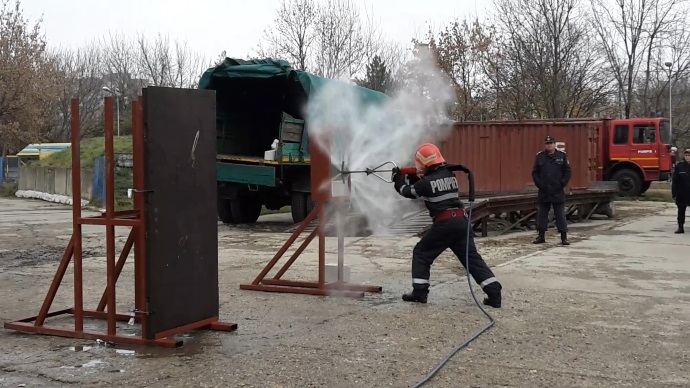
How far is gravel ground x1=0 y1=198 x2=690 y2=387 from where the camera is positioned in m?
5.26

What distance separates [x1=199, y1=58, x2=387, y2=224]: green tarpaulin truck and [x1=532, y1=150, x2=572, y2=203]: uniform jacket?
4.19 meters

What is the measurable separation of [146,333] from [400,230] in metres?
8.49

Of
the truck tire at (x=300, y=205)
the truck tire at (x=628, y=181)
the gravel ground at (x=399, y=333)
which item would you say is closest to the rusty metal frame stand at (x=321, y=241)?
the gravel ground at (x=399, y=333)

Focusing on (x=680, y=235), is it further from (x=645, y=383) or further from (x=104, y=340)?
(x=104, y=340)

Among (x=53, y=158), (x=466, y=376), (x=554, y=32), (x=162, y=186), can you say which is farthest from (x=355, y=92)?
(x=53, y=158)

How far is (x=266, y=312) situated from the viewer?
24.6 feet

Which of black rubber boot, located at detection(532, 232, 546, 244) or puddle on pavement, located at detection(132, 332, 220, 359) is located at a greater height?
black rubber boot, located at detection(532, 232, 546, 244)

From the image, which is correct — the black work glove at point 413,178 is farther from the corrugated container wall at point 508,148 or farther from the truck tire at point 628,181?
the truck tire at point 628,181

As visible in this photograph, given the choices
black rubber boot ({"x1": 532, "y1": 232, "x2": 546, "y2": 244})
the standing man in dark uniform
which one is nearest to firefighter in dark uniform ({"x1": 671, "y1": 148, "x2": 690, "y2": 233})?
the standing man in dark uniform

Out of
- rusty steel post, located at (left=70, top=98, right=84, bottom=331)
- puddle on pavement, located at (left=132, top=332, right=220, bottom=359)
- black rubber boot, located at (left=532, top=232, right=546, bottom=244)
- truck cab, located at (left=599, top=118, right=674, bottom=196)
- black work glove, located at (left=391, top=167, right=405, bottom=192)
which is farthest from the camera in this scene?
truck cab, located at (left=599, top=118, right=674, bottom=196)

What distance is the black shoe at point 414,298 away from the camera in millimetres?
7879

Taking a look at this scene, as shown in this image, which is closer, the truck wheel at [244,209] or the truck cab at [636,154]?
the truck wheel at [244,209]

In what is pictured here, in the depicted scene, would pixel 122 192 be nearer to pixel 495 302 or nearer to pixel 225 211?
pixel 225 211

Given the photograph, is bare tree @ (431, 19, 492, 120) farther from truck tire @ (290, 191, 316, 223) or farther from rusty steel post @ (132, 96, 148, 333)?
rusty steel post @ (132, 96, 148, 333)
